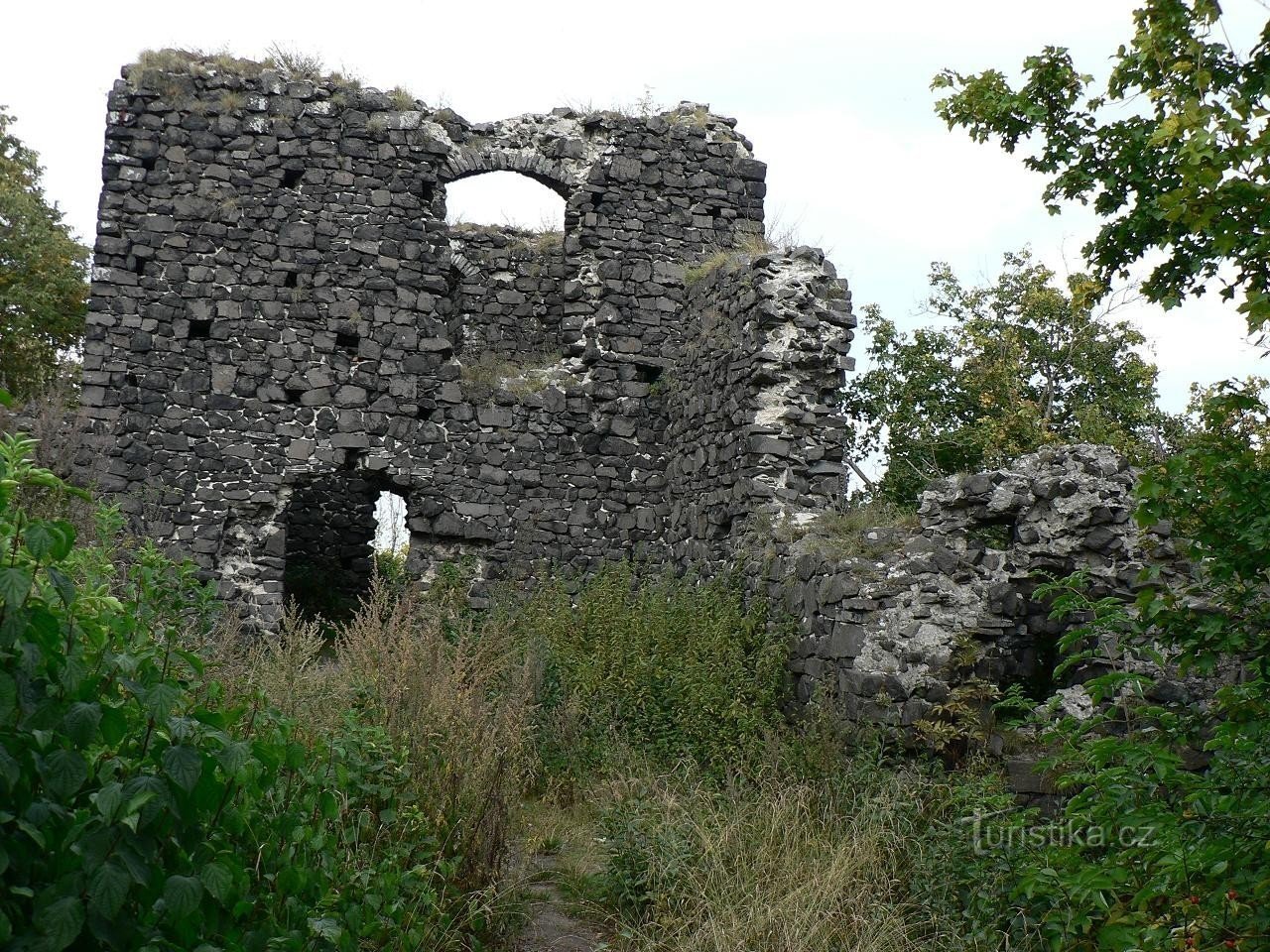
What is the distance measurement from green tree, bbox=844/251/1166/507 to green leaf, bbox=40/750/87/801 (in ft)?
44.5

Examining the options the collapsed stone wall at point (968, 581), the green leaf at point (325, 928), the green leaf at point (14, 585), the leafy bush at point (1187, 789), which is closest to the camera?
the green leaf at point (14, 585)

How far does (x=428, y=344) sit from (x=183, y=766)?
8299 mm

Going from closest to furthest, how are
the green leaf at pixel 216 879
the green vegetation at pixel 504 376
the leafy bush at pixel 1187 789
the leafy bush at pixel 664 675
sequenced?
the green leaf at pixel 216 879, the leafy bush at pixel 1187 789, the leafy bush at pixel 664 675, the green vegetation at pixel 504 376

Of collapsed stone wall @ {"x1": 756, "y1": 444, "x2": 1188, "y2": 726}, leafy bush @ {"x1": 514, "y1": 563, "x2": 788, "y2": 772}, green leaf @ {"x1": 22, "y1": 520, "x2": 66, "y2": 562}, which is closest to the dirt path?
leafy bush @ {"x1": 514, "y1": 563, "x2": 788, "y2": 772}

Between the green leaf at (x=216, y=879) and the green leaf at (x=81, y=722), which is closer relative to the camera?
the green leaf at (x=81, y=722)

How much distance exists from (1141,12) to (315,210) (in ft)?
23.2

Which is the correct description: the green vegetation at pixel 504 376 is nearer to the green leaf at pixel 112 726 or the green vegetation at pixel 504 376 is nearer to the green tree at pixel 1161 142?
the green tree at pixel 1161 142

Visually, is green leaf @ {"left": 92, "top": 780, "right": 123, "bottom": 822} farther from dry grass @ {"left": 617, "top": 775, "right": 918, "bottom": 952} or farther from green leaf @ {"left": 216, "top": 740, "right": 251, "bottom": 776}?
dry grass @ {"left": 617, "top": 775, "right": 918, "bottom": 952}

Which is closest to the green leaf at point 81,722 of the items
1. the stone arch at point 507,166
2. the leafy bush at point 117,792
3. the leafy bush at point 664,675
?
the leafy bush at point 117,792

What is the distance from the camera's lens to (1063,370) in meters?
16.5

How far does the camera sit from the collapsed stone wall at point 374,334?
990 cm

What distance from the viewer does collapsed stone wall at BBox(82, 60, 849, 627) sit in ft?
32.5

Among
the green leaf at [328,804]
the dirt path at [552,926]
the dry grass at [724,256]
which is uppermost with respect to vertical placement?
the dry grass at [724,256]

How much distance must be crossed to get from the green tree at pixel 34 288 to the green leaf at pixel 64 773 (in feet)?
53.0
